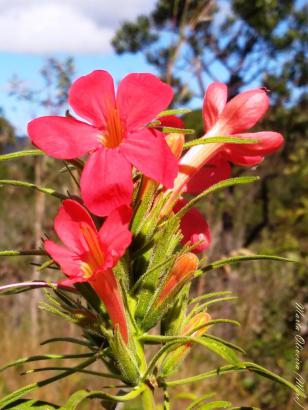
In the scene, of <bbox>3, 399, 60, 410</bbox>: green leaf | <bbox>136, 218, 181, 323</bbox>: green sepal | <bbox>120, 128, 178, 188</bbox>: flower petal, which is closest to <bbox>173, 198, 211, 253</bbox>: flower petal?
<bbox>136, 218, 181, 323</bbox>: green sepal

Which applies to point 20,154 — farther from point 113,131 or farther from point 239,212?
point 239,212

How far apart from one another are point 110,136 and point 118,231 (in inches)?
7.4

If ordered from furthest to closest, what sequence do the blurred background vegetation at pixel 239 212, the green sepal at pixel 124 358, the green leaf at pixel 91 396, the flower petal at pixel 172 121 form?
the blurred background vegetation at pixel 239 212
the flower petal at pixel 172 121
the green sepal at pixel 124 358
the green leaf at pixel 91 396

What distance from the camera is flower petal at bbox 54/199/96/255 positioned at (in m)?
0.98

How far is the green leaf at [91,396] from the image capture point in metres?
0.91

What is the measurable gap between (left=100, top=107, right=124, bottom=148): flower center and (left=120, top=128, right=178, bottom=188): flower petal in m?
0.05

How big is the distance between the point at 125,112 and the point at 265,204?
8749 mm

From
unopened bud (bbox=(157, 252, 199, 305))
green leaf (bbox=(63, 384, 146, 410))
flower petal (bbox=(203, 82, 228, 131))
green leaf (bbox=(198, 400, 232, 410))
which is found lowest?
green leaf (bbox=(198, 400, 232, 410))

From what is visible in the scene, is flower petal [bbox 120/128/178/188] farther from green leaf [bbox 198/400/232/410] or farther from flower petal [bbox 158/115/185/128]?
green leaf [bbox 198/400/232/410]

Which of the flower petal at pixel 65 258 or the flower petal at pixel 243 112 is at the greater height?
the flower petal at pixel 243 112

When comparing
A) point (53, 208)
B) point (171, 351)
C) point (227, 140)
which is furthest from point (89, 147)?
point (53, 208)

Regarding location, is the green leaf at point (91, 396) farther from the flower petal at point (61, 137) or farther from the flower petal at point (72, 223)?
the flower petal at point (61, 137)

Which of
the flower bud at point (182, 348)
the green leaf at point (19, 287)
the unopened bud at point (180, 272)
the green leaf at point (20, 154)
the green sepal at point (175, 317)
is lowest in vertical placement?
the flower bud at point (182, 348)

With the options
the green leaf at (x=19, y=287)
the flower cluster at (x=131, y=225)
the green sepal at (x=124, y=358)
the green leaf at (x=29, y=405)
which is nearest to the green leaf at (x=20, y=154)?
the flower cluster at (x=131, y=225)
